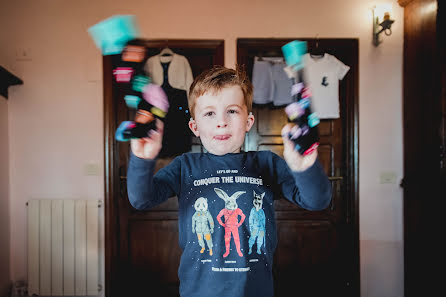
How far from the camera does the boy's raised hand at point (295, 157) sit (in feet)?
2.21

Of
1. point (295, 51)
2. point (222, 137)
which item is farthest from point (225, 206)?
point (295, 51)

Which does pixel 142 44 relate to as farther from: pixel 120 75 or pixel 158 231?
pixel 158 231

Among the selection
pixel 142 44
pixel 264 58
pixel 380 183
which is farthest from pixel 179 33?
pixel 380 183

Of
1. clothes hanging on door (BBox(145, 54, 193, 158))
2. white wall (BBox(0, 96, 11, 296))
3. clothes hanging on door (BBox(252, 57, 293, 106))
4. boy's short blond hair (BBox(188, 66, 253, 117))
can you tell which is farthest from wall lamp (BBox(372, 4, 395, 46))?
white wall (BBox(0, 96, 11, 296))

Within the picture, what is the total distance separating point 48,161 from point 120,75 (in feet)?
6.98

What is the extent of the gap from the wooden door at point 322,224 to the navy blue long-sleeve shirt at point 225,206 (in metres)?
1.56

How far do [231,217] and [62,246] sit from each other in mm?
2026

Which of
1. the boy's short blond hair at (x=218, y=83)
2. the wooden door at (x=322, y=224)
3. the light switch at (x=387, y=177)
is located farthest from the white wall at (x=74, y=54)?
the boy's short blond hair at (x=218, y=83)

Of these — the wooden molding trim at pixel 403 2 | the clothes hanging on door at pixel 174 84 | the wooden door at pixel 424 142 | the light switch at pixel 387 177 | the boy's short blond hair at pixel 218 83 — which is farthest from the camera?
the light switch at pixel 387 177

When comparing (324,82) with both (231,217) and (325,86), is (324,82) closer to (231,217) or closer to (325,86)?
(325,86)

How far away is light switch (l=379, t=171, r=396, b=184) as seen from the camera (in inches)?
96.3

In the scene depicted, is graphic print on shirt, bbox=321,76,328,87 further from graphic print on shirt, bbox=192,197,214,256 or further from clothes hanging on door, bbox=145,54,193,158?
graphic print on shirt, bbox=192,197,214,256

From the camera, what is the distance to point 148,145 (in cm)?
A: 69

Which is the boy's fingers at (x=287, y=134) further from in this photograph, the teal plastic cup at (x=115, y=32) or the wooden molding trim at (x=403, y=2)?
the wooden molding trim at (x=403, y=2)
